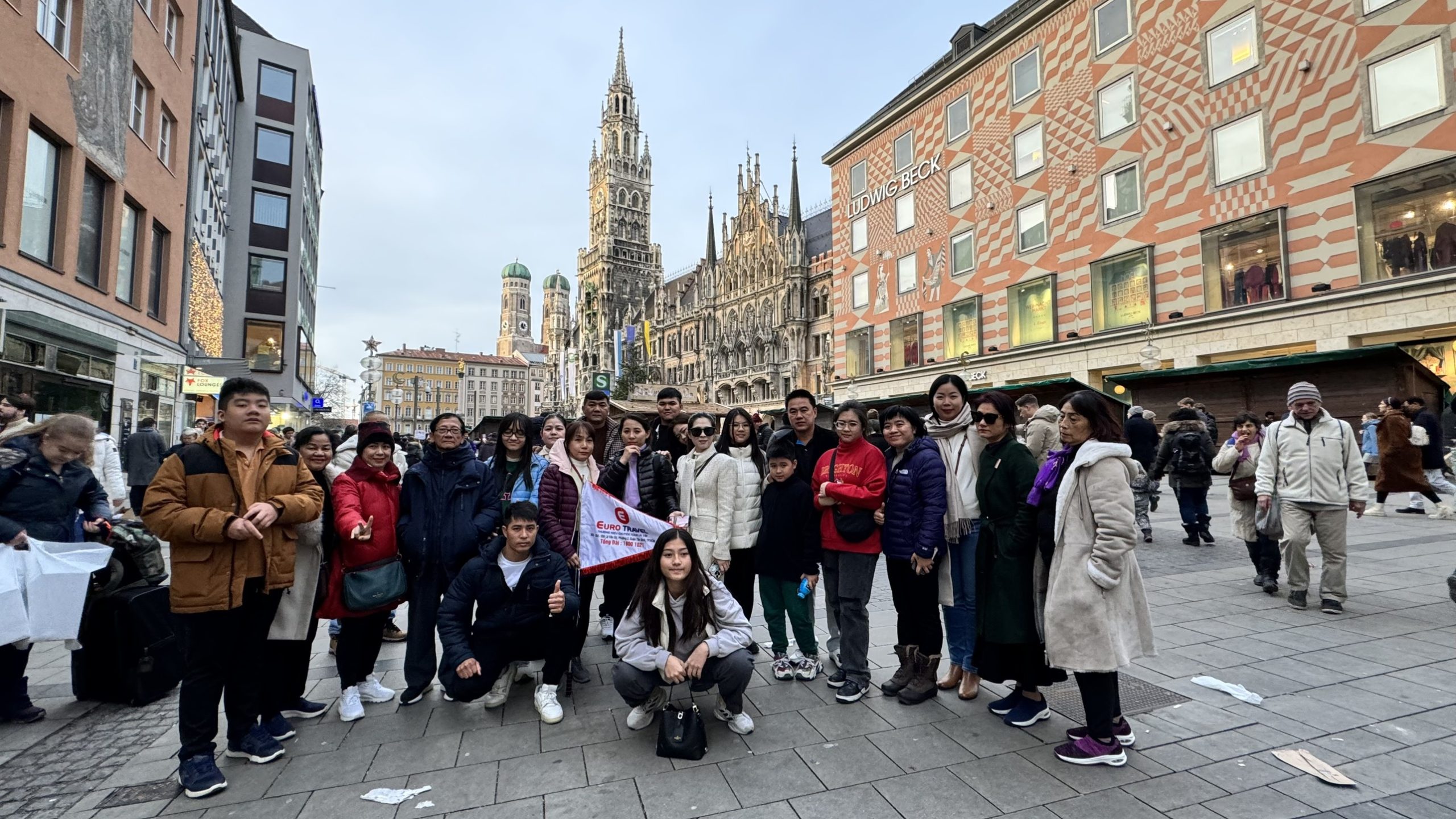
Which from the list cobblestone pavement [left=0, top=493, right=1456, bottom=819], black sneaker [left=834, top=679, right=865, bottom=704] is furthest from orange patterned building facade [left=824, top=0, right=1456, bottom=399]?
black sneaker [left=834, top=679, right=865, bottom=704]

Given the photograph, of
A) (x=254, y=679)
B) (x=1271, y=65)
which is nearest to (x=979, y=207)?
(x=1271, y=65)

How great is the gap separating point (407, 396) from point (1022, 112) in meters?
126

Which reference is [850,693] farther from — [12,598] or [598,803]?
[12,598]

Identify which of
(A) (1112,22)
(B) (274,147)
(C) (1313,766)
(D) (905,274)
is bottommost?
(C) (1313,766)

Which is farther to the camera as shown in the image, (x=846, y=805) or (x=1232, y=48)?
(x=1232, y=48)

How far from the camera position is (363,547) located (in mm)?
4445

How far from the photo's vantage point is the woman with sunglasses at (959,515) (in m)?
4.47

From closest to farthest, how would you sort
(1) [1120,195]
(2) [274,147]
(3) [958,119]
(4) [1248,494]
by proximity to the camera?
(4) [1248,494], (1) [1120,195], (3) [958,119], (2) [274,147]

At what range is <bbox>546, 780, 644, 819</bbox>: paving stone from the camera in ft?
10.2

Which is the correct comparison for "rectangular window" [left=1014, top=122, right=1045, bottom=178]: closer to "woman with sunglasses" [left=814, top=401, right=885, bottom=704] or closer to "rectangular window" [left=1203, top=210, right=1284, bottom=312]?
"rectangular window" [left=1203, top=210, right=1284, bottom=312]

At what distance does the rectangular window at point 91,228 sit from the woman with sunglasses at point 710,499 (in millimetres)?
13494

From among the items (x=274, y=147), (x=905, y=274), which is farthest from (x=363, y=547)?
(x=274, y=147)

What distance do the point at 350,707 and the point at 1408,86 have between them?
86.6 feet

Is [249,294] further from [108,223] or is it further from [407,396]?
[407,396]
